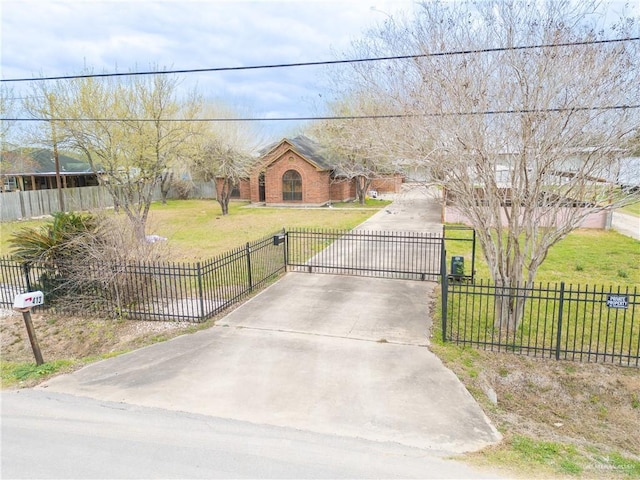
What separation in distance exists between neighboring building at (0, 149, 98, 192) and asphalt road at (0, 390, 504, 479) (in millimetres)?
24042

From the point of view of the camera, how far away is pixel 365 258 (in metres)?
14.1

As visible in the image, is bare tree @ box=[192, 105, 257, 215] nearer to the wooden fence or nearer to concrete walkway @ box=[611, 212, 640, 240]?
the wooden fence

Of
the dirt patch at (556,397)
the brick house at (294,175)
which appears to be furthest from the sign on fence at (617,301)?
the brick house at (294,175)

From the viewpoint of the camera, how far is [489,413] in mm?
5344

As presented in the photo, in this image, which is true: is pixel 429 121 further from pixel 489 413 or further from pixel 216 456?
pixel 216 456

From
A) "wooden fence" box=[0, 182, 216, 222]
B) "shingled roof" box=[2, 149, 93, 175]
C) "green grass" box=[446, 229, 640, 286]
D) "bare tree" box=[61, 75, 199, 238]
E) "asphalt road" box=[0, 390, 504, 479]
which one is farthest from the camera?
"shingled roof" box=[2, 149, 93, 175]

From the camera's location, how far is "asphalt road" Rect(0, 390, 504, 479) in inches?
162

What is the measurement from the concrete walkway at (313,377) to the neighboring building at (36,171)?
22511mm

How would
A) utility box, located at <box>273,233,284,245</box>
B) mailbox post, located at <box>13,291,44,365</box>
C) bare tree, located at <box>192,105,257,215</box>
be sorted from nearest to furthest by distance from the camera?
mailbox post, located at <box>13,291,44,365</box> → utility box, located at <box>273,233,284,245</box> → bare tree, located at <box>192,105,257,215</box>

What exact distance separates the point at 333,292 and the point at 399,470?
20.6ft

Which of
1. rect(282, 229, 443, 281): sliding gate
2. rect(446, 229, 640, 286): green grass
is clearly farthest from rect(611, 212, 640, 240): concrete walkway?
rect(282, 229, 443, 281): sliding gate

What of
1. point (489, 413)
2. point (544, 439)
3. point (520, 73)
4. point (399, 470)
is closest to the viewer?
point (399, 470)

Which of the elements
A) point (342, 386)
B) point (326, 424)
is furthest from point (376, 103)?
point (326, 424)

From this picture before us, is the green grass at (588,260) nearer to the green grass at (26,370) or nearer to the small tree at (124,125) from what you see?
the green grass at (26,370)
